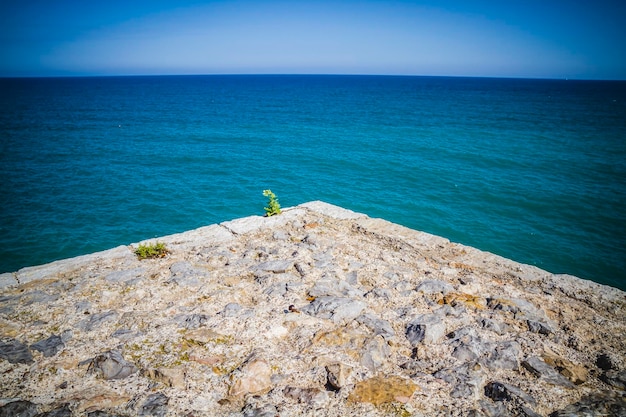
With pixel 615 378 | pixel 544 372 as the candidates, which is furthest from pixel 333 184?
pixel 615 378

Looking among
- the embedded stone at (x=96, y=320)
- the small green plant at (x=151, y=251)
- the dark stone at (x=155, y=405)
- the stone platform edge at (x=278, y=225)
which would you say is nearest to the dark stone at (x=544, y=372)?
the stone platform edge at (x=278, y=225)

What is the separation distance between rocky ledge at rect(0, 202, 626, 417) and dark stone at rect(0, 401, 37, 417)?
0.01 meters

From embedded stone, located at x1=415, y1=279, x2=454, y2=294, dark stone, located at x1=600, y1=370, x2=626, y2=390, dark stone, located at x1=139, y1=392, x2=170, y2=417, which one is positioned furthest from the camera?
embedded stone, located at x1=415, y1=279, x2=454, y2=294

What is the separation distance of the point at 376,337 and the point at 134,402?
7.68 feet

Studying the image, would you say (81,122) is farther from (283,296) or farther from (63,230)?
(283,296)

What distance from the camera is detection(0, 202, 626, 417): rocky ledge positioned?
2.80m

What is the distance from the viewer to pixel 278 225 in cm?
668

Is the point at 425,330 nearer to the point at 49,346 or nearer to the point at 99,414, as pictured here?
the point at 99,414

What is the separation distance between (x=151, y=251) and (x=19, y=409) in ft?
9.74

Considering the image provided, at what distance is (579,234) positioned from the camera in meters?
12.0

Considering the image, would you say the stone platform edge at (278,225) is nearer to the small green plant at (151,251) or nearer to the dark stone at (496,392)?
the small green plant at (151,251)

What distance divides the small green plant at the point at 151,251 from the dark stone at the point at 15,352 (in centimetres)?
209

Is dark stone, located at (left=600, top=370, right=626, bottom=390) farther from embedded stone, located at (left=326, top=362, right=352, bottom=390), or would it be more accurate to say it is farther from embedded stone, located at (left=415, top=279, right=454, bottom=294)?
embedded stone, located at (left=326, top=362, right=352, bottom=390)

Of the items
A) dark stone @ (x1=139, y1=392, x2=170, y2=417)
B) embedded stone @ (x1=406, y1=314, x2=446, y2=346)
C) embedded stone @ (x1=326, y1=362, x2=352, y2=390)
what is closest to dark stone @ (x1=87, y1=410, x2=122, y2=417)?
dark stone @ (x1=139, y1=392, x2=170, y2=417)
